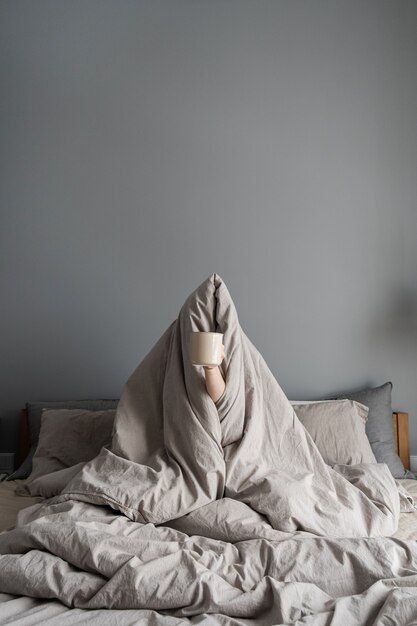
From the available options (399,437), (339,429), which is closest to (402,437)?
(399,437)

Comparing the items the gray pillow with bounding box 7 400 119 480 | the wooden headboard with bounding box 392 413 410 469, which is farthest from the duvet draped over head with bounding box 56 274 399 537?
the wooden headboard with bounding box 392 413 410 469

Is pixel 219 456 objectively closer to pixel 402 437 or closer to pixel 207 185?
pixel 402 437

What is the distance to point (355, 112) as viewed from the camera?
138 inches

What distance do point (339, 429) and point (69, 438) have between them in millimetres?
1163

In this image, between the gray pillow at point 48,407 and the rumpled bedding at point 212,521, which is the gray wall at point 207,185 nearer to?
the gray pillow at point 48,407

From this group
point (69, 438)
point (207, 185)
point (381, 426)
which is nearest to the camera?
point (69, 438)

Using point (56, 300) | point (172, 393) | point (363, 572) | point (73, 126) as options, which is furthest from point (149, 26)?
point (363, 572)

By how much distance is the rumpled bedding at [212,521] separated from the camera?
4.76 feet

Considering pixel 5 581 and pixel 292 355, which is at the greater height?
pixel 292 355

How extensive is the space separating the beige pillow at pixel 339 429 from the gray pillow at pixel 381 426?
0.12 m

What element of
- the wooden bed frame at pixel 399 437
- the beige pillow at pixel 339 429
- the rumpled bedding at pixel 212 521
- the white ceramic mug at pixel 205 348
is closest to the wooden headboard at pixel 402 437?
the wooden bed frame at pixel 399 437

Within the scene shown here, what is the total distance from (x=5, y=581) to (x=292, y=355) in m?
2.15

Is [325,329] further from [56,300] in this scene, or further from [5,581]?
[5,581]

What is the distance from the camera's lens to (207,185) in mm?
3508
